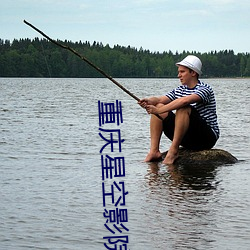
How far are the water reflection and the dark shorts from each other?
34 centimetres

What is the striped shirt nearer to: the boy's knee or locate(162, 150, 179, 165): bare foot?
the boy's knee

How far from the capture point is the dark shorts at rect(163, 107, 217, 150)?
915 centimetres

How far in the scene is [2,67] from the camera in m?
134

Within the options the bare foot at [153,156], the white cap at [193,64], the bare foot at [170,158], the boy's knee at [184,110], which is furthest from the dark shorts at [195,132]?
the white cap at [193,64]

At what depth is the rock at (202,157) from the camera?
9.57m

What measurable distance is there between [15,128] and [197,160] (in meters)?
7.15

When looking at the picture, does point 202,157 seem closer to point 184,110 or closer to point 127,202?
point 184,110

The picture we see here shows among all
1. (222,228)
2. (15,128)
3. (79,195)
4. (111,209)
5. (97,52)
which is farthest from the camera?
(97,52)

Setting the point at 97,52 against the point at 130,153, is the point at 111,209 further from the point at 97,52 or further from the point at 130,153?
the point at 97,52

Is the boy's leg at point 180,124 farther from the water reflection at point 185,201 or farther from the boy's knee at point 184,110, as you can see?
the water reflection at point 185,201

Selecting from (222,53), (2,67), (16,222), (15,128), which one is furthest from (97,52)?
(16,222)

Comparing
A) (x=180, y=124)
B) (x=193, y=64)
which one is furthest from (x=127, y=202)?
(x=193, y=64)

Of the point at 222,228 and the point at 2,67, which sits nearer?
the point at 222,228

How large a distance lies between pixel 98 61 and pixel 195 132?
462ft
